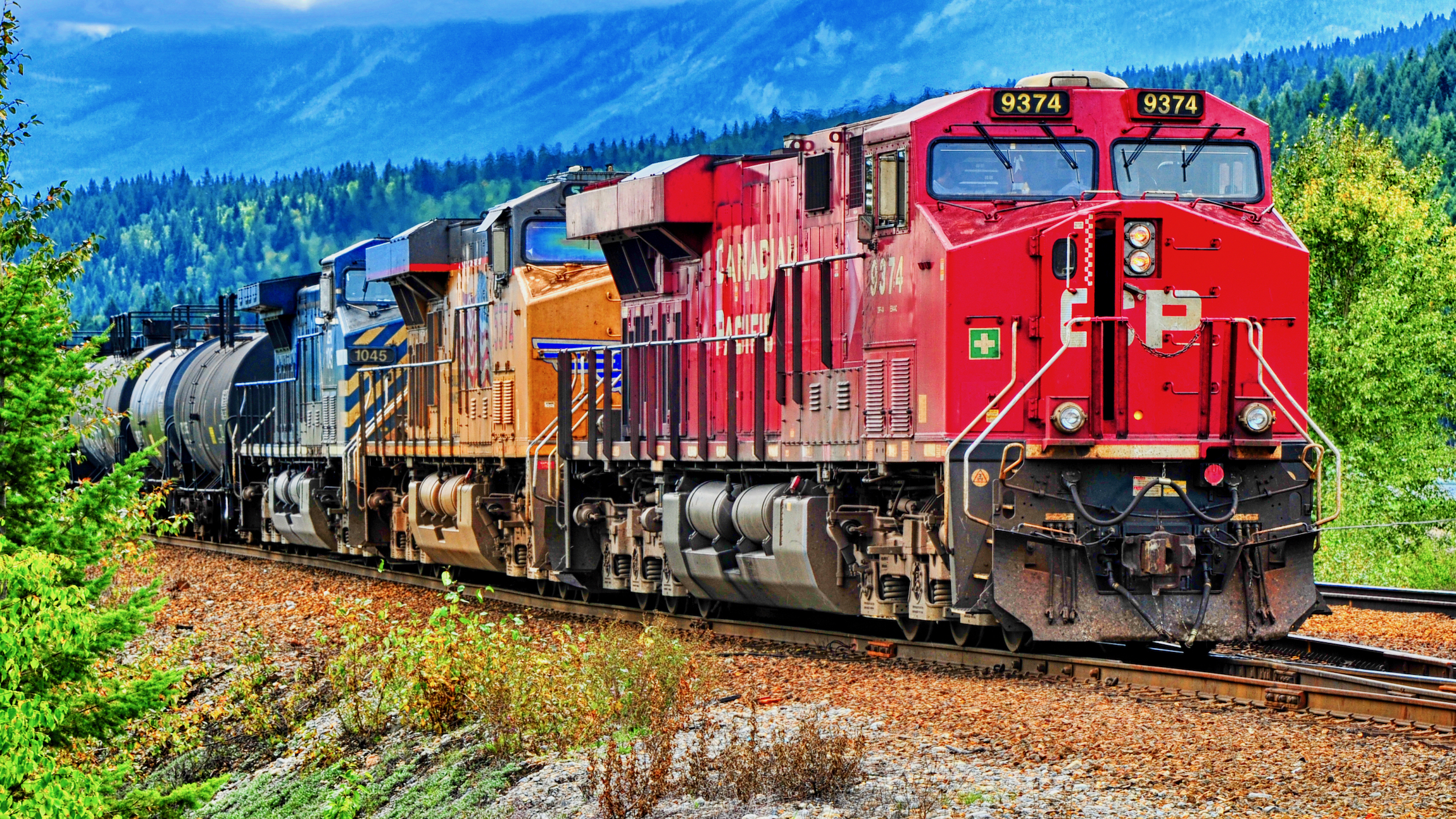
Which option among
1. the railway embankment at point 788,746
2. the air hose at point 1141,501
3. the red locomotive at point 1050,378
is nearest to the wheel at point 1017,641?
the red locomotive at point 1050,378

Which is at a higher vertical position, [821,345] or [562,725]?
[821,345]

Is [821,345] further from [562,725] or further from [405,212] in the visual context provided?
[405,212]

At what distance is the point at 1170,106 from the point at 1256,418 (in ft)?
7.72

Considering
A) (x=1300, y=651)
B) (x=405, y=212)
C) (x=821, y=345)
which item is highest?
(x=405, y=212)

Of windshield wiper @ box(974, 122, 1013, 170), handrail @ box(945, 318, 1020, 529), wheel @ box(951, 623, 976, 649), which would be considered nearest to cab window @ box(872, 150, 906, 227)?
windshield wiper @ box(974, 122, 1013, 170)

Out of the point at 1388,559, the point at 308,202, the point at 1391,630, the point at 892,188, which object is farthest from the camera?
the point at 308,202

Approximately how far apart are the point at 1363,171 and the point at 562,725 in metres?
28.5

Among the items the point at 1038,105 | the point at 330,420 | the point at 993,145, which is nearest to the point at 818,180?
the point at 993,145

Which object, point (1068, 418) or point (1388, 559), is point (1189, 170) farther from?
point (1388, 559)

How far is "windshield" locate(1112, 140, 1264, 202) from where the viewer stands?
1238 cm

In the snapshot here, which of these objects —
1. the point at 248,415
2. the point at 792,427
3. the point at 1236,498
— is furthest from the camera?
the point at 248,415

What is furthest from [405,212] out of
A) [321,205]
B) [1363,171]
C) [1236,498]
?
[1236,498]

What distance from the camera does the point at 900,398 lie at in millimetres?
12594

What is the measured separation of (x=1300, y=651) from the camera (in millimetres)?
13023
